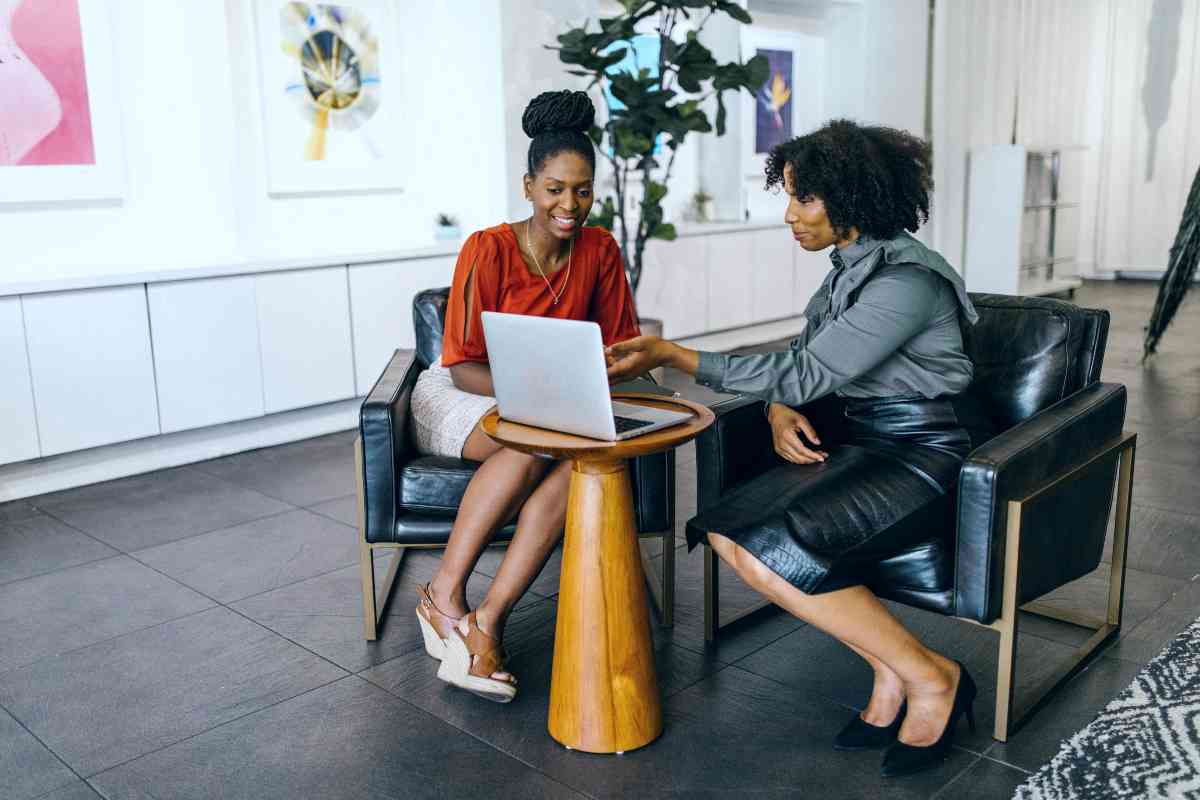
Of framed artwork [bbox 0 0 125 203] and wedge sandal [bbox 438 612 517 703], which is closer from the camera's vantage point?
wedge sandal [bbox 438 612 517 703]

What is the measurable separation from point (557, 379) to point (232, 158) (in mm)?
3538

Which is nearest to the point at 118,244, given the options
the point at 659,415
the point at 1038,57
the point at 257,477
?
the point at 257,477

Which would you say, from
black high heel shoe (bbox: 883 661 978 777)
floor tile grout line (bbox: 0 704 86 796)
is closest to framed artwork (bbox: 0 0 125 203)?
floor tile grout line (bbox: 0 704 86 796)

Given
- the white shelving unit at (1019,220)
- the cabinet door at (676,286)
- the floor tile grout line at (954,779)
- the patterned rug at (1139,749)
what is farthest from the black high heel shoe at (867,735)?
the white shelving unit at (1019,220)

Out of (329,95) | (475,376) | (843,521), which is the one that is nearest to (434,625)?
(475,376)

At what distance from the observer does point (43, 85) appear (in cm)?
457

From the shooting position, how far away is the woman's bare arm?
2.98m

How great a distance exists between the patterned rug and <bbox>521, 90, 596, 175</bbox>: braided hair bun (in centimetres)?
177

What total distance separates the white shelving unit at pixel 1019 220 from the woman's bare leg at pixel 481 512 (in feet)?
24.3

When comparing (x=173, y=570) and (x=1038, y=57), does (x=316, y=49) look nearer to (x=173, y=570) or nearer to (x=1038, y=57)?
(x=173, y=570)

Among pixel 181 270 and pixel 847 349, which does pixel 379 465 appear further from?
pixel 181 270

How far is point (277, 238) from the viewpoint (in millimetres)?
5473

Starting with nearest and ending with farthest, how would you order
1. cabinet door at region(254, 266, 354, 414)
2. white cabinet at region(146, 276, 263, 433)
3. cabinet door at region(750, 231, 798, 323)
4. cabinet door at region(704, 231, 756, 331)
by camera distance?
white cabinet at region(146, 276, 263, 433)
cabinet door at region(254, 266, 354, 414)
cabinet door at region(704, 231, 756, 331)
cabinet door at region(750, 231, 798, 323)

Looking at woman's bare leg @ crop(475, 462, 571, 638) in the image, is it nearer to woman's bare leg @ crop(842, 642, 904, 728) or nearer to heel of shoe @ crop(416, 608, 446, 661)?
heel of shoe @ crop(416, 608, 446, 661)
